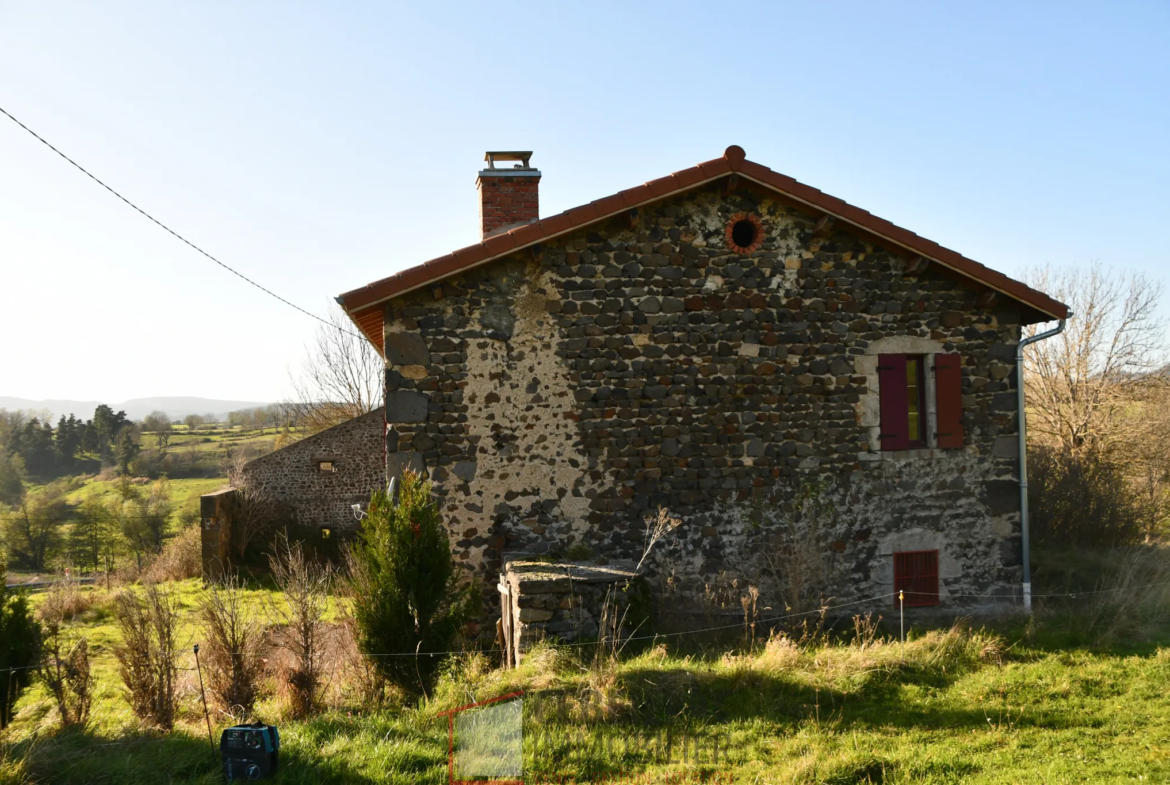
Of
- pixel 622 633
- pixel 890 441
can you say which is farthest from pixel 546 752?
pixel 890 441

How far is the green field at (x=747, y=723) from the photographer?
4539 millimetres

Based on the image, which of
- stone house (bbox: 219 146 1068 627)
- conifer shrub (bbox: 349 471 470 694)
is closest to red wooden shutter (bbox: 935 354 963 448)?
stone house (bbox: 219 146 1068 627)

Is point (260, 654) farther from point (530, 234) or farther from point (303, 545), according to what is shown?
point (303, 545)

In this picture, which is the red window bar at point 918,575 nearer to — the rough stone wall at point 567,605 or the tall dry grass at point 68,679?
the rough stone wall at point 567,605

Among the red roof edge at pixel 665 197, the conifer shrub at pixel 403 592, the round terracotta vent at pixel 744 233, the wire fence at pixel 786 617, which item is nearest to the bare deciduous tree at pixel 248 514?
the red roof edge at pixel 665 197

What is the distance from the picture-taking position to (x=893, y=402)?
9.03 meters

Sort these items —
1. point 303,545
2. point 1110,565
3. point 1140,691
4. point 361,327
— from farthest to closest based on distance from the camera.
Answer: point 303,545
point 1110,565
point 361,327
point 1140,691

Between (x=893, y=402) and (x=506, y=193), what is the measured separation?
630 cm

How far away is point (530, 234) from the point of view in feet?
26.2

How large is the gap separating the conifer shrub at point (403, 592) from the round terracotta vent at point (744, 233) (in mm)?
4653

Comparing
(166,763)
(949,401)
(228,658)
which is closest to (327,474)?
(228,658)

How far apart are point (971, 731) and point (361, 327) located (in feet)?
24.5

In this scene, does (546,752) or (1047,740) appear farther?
(1047,740)

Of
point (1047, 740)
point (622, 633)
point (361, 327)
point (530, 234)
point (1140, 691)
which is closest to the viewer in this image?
point (1047, 740)
